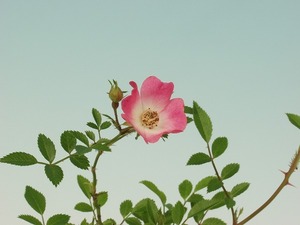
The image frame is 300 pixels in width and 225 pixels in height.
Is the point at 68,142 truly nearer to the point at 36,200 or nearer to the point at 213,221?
the point at 36,200

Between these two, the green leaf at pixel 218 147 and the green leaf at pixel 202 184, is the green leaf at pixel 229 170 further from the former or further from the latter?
the green leaf at pixel 202 184

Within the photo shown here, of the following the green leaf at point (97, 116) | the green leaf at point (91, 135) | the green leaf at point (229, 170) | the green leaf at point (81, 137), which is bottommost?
the green leaf at point (229, 170)

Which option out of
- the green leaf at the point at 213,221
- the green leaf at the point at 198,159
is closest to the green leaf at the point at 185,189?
the green leaf at the point at 213,221

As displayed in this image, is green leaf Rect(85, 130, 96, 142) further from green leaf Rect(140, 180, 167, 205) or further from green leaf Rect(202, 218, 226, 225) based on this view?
green leaf Rect(202, 218, 226, 225)

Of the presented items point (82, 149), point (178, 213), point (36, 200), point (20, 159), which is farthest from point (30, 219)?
point (178, 213)

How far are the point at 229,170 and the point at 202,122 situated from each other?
0.21 metres

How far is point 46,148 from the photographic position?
184cm

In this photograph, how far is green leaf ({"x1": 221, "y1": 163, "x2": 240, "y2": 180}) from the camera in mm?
1916

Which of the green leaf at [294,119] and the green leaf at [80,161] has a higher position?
the green leaf at [80,161]

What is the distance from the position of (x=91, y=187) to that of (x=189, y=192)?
17.5 inches

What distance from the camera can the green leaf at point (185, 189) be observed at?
7.44 ft

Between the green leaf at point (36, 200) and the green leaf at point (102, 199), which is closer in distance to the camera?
the green leaf at point (36, 200)

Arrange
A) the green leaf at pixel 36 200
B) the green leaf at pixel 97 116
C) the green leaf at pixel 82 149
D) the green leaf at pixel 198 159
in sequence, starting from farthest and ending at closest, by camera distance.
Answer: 1. the green leaf at pixel 97 116
2. the green leaf at pixel 36 200
3. the green leaf at pixel 198 159
4. the green leaf at pixel 82 149

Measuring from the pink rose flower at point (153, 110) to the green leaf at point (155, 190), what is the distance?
0.41 metres
